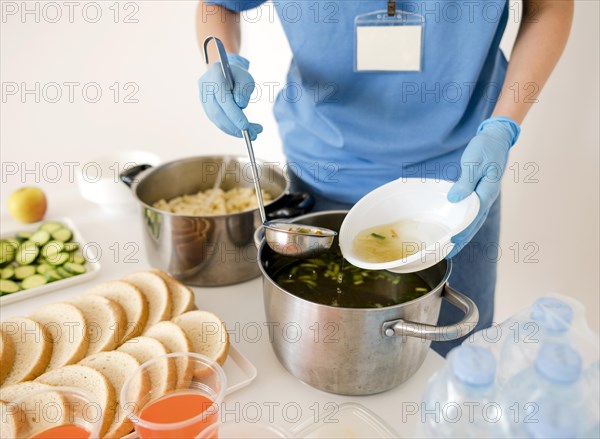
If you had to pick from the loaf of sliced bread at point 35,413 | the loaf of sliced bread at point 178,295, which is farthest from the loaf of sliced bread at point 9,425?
the loaf of sliced bread at point 178,295

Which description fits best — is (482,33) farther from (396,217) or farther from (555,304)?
(555,304)

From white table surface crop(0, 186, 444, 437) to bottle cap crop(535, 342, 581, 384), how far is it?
453mm

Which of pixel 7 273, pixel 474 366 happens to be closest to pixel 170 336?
pixel 7 273

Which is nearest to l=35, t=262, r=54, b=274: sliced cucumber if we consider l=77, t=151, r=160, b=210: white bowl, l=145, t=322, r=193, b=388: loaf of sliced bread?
l=77, t=151, r=160, b=210: white bowl

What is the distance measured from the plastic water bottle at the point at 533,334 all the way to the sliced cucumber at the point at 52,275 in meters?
1.19

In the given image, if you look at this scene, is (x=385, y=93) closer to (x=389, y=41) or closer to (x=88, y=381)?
(x=389, y=41)

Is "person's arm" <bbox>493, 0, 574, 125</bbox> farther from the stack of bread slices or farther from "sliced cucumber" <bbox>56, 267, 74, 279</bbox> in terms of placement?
"sliced cucumber" <bbox>56, 267, 74, 279</bbox>

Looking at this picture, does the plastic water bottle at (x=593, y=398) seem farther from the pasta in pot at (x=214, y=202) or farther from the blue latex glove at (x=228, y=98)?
the pasta in pot at (x=214, y=202)

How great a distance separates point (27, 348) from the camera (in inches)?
44.3

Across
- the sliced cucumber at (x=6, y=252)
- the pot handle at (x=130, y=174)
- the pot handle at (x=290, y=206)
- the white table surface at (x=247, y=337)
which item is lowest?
the white table surface at (x=247, y=337)

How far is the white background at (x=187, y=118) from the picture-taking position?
182cm

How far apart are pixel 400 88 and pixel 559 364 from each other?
97cm

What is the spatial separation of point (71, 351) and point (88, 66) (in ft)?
5.33

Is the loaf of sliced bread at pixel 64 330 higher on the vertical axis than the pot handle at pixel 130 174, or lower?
lower
